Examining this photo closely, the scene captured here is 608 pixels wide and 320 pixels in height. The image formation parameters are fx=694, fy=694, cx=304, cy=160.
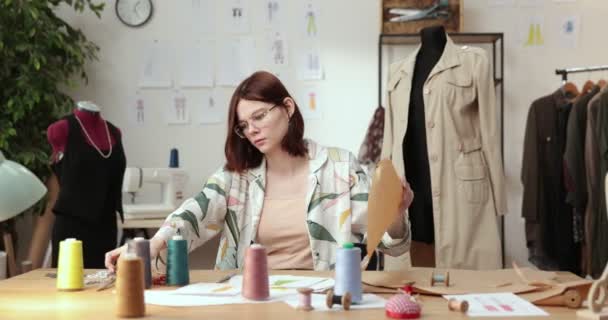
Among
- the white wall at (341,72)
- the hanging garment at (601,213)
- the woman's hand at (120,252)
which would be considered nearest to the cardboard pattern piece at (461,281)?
the woman's hand at (120,252)

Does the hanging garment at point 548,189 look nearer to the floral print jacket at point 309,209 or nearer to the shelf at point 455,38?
the shelf at point 455,38

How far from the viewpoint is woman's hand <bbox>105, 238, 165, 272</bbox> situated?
192 centimetres

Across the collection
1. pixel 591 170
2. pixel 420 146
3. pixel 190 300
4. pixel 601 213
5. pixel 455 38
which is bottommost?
pixel 601 213

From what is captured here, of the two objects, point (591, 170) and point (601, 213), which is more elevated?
point (591, 170)

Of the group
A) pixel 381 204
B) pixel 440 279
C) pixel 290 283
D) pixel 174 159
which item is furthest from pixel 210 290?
pixel 174 159

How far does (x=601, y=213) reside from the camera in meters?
3.50

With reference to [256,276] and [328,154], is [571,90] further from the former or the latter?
[256,276]

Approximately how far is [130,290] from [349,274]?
0.49 metres

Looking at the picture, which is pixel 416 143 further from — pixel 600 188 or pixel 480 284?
pixel 480 284

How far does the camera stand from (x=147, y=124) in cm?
447

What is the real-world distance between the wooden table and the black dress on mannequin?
1.50m

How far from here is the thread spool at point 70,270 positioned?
1.82 meters

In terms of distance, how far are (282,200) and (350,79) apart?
2.21 m

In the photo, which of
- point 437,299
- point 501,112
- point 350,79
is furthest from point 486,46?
point 437,299
